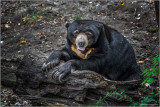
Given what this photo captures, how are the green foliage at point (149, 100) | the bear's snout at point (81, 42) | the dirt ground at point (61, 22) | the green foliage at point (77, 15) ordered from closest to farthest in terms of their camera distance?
the green foliage at point (149, 100) → the bear's snout at point (81, 42) → the dirt ground at point (61, 22) → the green foliage at point (77, 15)

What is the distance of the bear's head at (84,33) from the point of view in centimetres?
446

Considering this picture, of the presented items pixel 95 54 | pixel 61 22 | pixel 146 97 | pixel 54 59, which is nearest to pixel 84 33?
pixel 95 54

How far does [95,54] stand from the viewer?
15.3 ft

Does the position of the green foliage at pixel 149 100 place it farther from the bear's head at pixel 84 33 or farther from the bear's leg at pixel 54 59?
the bear's leg at pixel 54 59

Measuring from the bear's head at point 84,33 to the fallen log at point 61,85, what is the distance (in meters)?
0.53

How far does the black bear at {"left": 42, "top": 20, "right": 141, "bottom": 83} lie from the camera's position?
14.7 ft

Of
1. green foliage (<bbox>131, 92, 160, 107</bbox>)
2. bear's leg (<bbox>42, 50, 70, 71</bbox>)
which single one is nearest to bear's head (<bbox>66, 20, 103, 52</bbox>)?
bear's leg (<bbox>42, 50, 70, 71</bbox>)

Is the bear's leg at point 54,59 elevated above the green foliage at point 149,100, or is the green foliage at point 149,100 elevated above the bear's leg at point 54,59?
the bear's leg at point 54,59

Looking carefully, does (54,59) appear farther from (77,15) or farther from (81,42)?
(77,15)

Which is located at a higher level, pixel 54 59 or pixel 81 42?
pixel 81 42

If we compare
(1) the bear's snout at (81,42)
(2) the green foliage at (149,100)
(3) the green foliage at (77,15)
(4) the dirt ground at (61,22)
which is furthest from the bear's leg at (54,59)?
(3) the green foliage at (77,15)

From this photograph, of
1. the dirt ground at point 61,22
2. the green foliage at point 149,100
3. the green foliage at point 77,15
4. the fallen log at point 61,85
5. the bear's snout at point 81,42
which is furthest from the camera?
the green foliage at point 77,15

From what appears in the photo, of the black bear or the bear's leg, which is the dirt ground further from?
the bear's leg

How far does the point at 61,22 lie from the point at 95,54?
3803mm
